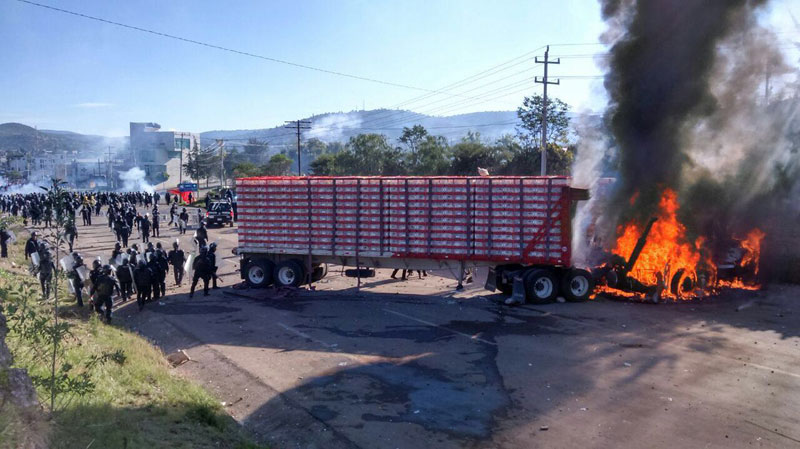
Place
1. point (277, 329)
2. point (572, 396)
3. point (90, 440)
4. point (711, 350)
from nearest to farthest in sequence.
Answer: point (90, 440) < point (572, 396) < point (711, 350) < point (277, 329)

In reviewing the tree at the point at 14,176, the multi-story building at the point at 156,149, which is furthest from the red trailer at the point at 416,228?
the tree at the point at 14,176

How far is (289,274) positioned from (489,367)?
866cm

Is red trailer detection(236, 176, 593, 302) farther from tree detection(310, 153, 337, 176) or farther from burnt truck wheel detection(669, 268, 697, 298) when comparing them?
tree detection(310, 153, 337, 176)

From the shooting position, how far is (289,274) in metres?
→ 17.3

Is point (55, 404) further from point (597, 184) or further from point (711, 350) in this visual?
point (597, 184)

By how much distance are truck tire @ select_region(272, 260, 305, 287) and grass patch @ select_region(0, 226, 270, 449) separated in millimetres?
6805

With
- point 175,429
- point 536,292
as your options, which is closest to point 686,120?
point 536,292

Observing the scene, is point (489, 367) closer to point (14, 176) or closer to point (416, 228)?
point (416, 228)

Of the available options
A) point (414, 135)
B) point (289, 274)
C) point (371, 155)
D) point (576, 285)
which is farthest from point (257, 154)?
point (576, 285)

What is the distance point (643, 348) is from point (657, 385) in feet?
6.79

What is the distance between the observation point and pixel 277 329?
42.9 ft

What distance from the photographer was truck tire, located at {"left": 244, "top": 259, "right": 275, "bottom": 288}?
1738 cm

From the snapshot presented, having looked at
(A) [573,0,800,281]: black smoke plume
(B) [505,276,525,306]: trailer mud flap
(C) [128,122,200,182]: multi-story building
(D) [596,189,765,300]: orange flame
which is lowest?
(B) [505,276,525,306]: trailer mud flap

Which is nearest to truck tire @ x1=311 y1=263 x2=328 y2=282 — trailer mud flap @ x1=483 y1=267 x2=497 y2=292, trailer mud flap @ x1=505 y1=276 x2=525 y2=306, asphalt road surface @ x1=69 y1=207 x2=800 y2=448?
asphalt road surface @ x1=69 y1=207 x2=800 y2=448
